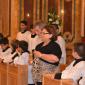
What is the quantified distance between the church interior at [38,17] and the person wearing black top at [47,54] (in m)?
0.82

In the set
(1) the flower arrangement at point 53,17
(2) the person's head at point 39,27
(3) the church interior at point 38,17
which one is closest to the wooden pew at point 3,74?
(3) the church interior at point 38,17

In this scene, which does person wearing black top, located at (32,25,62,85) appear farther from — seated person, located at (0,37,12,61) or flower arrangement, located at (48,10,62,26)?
flower arrangement, located at (48,10,62,26)

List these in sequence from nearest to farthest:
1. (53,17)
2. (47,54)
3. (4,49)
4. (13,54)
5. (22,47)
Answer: (47,54) → (22,47) → (13,54) → (4,49) → (53,17)

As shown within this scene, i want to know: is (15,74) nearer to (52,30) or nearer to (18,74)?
(18,74)

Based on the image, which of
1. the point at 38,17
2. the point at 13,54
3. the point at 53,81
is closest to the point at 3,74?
the point at 13,54

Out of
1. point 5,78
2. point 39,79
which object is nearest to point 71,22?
point 5,78

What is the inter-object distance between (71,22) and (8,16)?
321cm

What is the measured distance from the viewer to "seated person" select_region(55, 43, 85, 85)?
4375 millimetres

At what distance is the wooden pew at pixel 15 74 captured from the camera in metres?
6.07

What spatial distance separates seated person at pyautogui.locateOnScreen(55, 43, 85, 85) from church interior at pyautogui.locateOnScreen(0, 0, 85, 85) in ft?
5.43

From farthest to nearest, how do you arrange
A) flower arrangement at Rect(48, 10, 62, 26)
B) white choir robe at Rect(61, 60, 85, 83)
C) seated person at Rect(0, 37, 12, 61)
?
flower arrangement at Rect(48, 10, 62, 26) < seated person at Rect(0, 37, 12, 61) < white choir robe at Rect(61, 60, 85, 83)

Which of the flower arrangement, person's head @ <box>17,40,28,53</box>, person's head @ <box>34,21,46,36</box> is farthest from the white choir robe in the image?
the flower arrangement

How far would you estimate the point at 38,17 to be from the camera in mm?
11586

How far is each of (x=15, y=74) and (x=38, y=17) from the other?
5585mm
